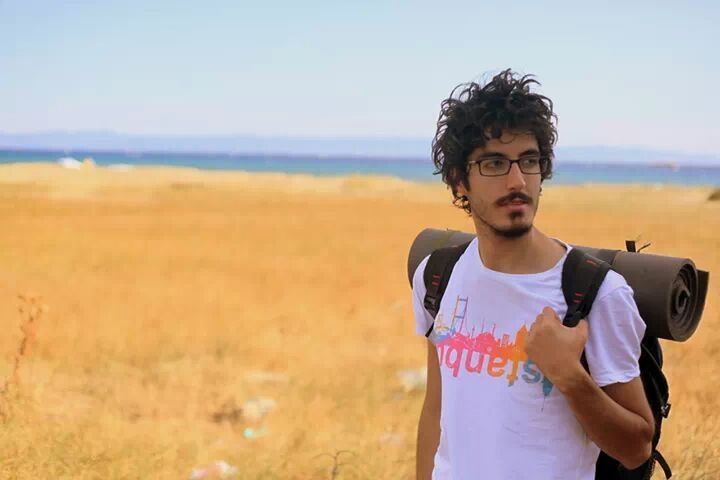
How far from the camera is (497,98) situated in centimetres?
221

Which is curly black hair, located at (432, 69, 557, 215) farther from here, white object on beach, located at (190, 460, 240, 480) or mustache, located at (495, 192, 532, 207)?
white object on beach, located at (190, 460, 240, 480)

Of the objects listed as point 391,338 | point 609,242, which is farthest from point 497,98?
point 609,242

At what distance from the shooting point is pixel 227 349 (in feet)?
28.9

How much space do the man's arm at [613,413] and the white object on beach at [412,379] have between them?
546cm

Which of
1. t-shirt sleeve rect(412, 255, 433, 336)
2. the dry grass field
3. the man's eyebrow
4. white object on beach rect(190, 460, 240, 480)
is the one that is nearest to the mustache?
the man's eyebrow

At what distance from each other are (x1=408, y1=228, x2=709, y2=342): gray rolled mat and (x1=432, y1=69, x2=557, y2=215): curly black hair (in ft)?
1.21

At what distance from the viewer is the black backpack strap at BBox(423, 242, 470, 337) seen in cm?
234

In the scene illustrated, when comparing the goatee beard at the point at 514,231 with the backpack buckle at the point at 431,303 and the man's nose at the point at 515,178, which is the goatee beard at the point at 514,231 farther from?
the backpack buckle at the point at 431,303

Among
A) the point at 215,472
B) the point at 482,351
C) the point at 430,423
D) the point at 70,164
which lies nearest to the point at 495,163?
the point at 482,351

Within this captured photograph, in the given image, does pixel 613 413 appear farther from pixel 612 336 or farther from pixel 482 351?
pixel 482 351

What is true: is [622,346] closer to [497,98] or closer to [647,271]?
[647,271]

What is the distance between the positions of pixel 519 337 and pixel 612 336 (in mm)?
236

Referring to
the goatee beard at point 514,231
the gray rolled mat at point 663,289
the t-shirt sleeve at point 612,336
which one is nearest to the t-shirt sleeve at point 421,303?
the goatee beard at point 514,231

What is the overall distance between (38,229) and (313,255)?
6.68m
